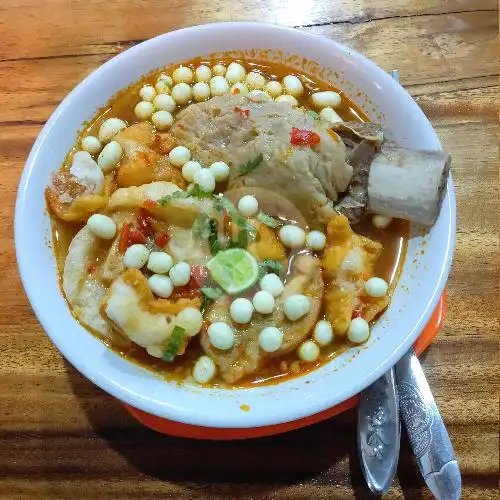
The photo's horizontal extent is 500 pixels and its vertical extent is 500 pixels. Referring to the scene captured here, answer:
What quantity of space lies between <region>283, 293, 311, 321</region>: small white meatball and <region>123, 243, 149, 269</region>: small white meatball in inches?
16.9

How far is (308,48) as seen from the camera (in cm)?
189

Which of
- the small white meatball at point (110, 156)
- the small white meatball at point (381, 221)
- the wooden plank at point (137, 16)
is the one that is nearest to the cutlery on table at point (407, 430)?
the small white meatball at point (381, 221)

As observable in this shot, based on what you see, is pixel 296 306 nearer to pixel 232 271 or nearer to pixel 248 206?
pixel 232 271

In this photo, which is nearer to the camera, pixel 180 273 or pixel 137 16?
pixel 180 273

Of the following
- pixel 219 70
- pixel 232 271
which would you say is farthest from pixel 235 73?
pixel 232 271

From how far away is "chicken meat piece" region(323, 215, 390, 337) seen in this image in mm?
1584

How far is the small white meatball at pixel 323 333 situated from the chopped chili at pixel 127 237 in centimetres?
58

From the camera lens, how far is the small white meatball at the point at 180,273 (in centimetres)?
152

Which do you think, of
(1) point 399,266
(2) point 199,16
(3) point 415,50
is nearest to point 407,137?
(1) point 399,266

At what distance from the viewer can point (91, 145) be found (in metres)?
1.77

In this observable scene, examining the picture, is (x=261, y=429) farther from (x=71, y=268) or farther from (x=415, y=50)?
(x=415, y=50)

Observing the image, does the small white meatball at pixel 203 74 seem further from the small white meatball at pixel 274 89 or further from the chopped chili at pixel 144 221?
the chopped chili at pixel 144 221

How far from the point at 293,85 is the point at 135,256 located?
847 mm

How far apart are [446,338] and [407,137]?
68 cm
